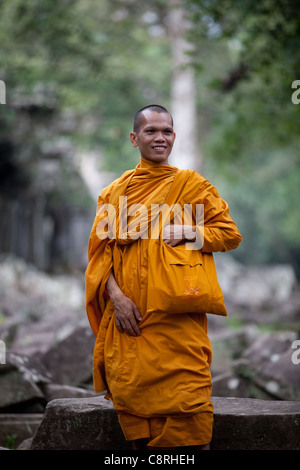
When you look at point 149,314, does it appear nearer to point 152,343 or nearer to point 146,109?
point 152,343

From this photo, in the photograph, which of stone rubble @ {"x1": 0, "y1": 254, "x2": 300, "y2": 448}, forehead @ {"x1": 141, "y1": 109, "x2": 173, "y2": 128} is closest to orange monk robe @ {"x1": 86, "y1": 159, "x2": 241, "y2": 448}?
forehead @ {"x1": 141, "y1": 109, "x2": 173, "y2": 128}

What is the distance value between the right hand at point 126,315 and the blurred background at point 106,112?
239 centimetres

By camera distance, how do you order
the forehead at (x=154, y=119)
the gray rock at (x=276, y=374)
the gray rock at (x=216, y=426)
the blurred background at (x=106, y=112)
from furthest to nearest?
the blurred background at (x=106, y=112)
the gray rock at (x=276, y=374)
the gray rock at (x=216, y=426)
the forehead at (x=154, y=119)

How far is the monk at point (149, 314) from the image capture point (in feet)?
8.70

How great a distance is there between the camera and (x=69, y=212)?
1817 cm

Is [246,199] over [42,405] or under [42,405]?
over

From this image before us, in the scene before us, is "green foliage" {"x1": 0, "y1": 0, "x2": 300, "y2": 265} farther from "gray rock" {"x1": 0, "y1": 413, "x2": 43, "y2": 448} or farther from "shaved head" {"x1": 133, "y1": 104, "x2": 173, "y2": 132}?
"gray rock" {"x1": 0, "y1": 413, "x2": 43, "y2": 448}

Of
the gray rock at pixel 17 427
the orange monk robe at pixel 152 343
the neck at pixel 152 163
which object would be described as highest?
the neck at pixel 152 163

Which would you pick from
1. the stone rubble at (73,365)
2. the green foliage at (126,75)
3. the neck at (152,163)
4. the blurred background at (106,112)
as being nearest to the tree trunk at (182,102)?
the blurred background at (106,112)

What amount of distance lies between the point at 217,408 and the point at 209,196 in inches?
51.1

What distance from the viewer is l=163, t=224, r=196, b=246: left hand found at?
280 cm

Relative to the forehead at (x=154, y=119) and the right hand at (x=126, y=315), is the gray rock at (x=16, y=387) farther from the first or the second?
the forehead at (x=154, y=119)
